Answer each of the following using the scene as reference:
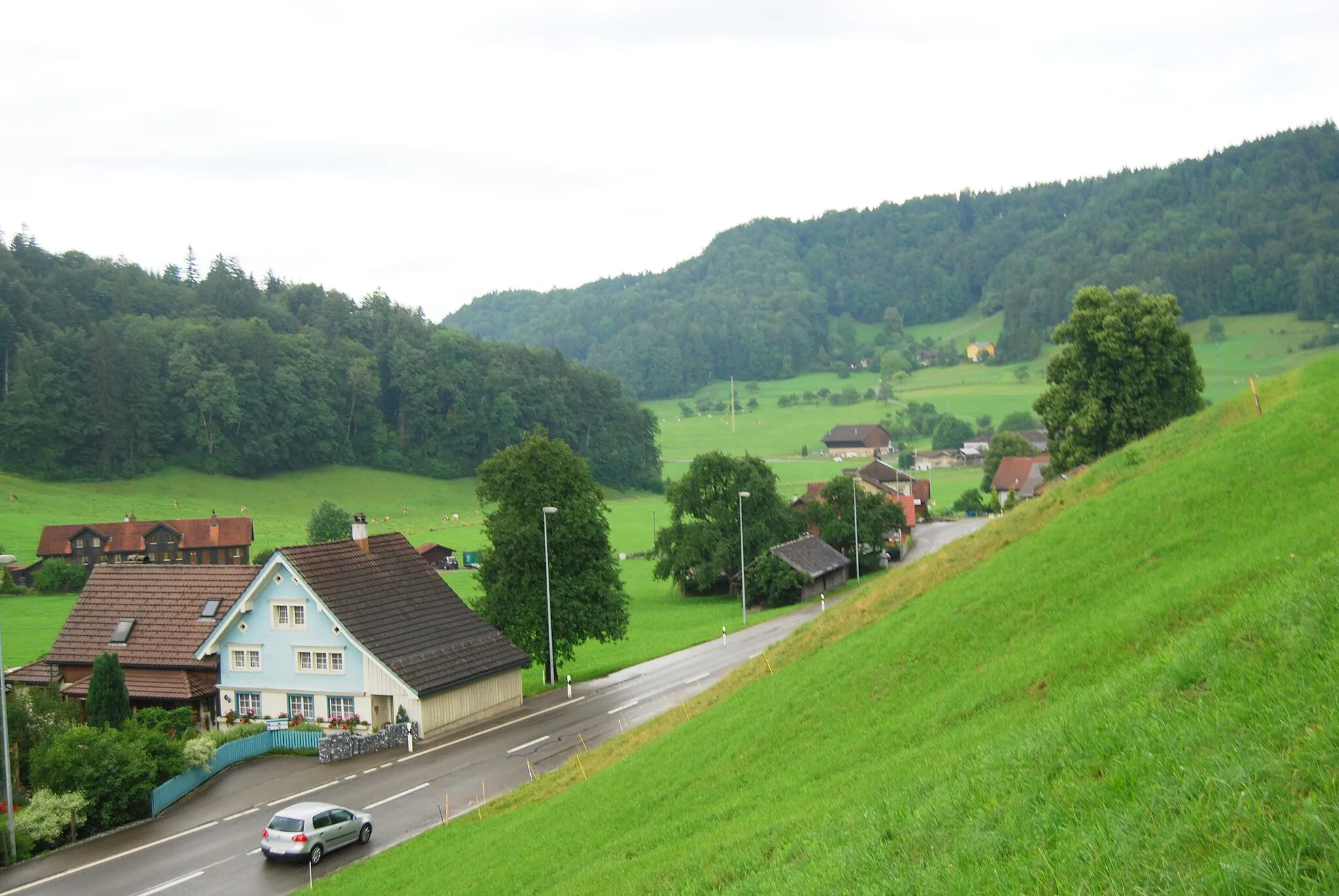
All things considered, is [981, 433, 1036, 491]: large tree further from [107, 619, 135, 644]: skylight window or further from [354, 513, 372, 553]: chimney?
[107, 619, 135, 644]: skylight window

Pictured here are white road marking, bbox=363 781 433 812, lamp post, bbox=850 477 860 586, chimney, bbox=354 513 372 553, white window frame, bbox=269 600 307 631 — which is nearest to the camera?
white road marking, bbox=363 781 433 812

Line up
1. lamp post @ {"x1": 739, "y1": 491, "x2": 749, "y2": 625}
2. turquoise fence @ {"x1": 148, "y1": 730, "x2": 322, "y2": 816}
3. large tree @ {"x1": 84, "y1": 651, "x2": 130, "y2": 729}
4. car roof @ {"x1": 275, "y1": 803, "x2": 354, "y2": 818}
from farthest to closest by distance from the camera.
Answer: lamp post @ {"x1": 739, "y1": 491, "x2": 749, "y2": 625}
large tree @ {"x1": 84, "y1": 651, "x2": 130, "y2": 729}
turquoise fence @ {"x1": 148, "y1": 730, "x2": 322, "y2": 816}
car roof @ {"x1": 275, "y1": 803, "x2": 354, "y2": 818}

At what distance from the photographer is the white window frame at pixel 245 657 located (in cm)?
3991

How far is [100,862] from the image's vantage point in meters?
26.6

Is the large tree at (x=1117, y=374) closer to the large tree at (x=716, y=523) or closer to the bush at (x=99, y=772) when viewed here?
the large tree at (x=716, y=523)

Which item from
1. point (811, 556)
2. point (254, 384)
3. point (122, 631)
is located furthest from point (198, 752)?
point (254, 384)

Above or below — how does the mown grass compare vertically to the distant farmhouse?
below

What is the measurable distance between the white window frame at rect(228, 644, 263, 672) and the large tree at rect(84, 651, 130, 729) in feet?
18.7

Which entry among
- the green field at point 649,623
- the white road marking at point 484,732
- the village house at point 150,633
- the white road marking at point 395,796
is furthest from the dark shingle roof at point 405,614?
the white road marking at point 395,796

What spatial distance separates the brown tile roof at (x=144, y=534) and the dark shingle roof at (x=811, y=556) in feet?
161

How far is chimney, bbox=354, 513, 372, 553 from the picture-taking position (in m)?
42.7

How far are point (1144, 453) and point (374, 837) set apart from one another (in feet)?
75.0

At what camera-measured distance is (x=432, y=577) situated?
44.1 metres

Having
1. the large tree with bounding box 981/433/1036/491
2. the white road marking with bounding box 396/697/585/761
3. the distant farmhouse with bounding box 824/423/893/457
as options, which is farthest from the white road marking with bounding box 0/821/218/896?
the distant farmhouse with bounding box 824/423/893/457
